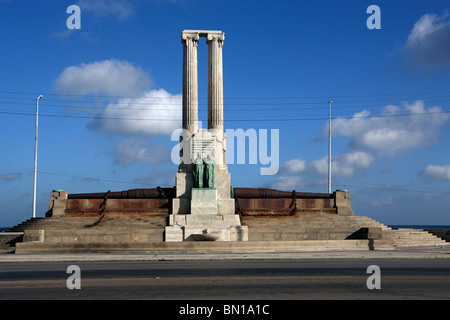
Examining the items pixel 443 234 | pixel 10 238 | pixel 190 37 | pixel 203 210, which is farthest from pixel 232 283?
pixel 443 234

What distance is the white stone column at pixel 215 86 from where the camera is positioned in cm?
3516

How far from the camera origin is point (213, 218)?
104 feet

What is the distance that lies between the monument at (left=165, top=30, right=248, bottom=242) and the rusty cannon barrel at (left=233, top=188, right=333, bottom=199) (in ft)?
5.25

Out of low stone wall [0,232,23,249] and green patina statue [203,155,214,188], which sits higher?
green patina statue [203,155,214,188]

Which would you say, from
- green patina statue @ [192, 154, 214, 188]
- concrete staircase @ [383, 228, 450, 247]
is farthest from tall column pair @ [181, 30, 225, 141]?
concrete staircase @ [383, 228, 450, 247]

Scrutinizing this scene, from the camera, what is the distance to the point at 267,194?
3484 cm

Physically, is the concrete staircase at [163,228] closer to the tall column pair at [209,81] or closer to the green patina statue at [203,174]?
the green patina statue at [203,174]

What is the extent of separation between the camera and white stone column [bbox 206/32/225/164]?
3516cm

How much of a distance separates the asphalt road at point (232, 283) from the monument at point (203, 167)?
546 inches

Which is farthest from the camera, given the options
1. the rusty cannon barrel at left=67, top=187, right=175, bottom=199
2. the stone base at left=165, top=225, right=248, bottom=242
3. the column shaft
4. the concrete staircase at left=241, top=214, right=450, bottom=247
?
the column shaft

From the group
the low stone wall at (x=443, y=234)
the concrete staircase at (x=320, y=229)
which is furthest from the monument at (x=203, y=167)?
the low stone wall at (x=443, y=234)

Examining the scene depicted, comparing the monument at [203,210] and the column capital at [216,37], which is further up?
the column capital at [216,37]

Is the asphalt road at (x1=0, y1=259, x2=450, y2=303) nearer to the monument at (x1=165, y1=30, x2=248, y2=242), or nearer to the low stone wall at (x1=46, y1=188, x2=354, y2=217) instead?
the monument at (x1=165, y1=30, x2=248, y2=242)
